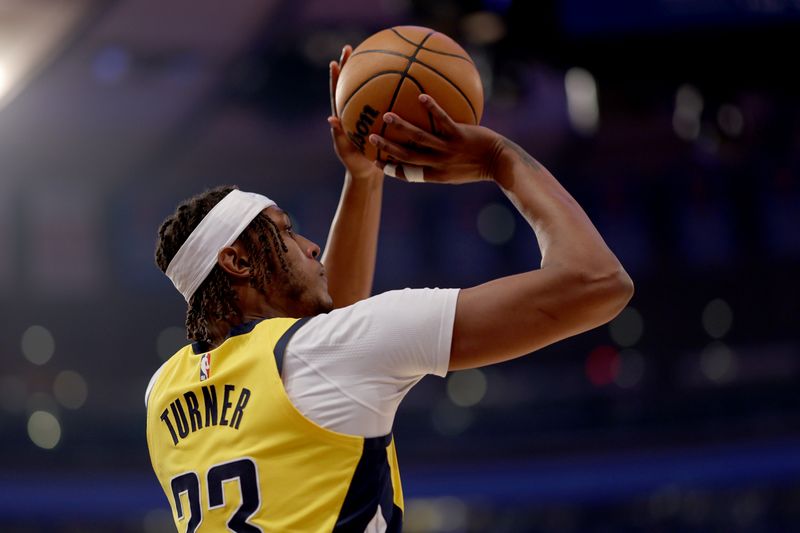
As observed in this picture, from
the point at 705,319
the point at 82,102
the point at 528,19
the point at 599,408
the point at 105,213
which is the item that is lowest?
the point at 599,408

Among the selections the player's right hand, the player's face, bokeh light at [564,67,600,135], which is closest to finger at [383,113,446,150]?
the player's right hand

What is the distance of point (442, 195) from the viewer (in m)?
19.3

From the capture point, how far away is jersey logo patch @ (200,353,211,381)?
2284 millimetres

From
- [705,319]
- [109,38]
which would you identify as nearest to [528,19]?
[109,38]

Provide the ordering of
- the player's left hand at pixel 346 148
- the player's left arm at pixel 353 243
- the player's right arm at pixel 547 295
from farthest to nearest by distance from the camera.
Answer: the player's left arm at pixel 353 243 → the player's left hand at pixel 346 148 → the player's right arm at pixel 547 295

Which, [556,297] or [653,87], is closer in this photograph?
[556,297]

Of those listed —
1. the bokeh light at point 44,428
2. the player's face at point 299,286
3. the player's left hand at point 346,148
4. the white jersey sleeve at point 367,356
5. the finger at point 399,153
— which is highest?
the player's left hand at point 346,148

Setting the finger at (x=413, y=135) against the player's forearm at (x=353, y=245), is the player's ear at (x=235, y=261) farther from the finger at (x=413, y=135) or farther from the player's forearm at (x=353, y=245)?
the player's forearm at (x=353, y=245)

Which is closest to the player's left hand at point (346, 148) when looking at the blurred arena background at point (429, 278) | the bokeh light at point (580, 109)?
the blurred arena background at point (429, 278)

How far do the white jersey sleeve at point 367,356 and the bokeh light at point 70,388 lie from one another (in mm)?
17479

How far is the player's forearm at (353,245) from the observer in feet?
9.93

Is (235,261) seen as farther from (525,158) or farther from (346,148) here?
(525,158)

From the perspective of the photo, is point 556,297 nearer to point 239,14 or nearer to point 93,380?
point 239,14

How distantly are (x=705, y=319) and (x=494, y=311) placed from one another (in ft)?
60.9
